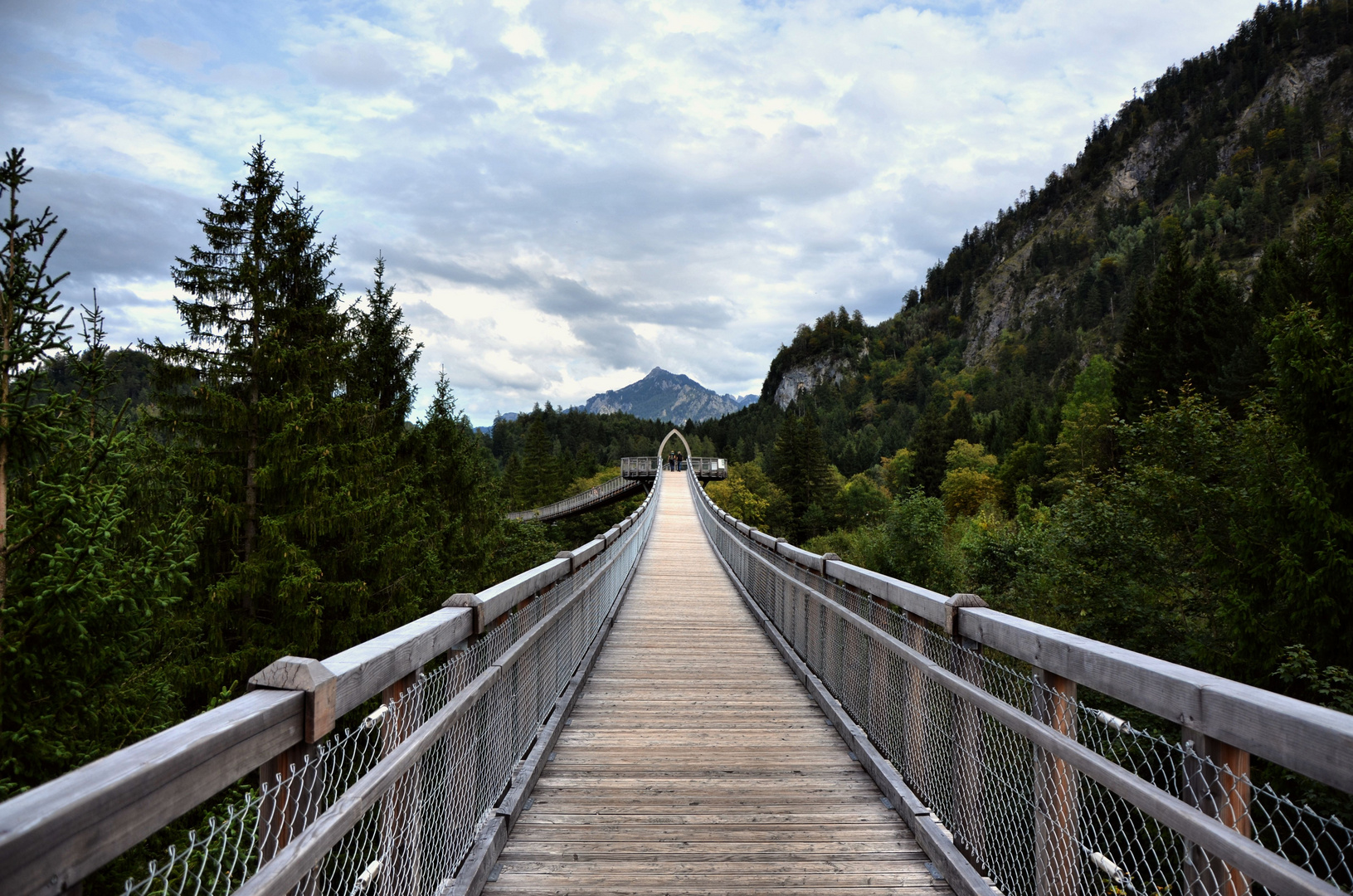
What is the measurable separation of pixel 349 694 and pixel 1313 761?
237 cm

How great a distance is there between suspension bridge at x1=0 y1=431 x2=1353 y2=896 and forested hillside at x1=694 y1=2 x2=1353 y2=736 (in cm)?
905

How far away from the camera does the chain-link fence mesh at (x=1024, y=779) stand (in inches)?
72.9

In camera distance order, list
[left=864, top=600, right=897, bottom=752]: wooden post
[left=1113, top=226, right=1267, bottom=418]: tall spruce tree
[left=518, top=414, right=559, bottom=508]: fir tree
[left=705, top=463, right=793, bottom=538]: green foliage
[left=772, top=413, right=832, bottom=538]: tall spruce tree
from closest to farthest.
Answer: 1. [left=864, top=600, right=897, bottom=752]: wooden post
2. [left=1113, top=226, right=1267, bottom=418]: tall spruce tree
3. [left=705, top=463, right=793, bottom=538]: green foliage
4. [left=772, top=413, right=832, bottom=538]: tall spruce tree
5. [left=518, top=414, right=559, bottom=508]: fir tree

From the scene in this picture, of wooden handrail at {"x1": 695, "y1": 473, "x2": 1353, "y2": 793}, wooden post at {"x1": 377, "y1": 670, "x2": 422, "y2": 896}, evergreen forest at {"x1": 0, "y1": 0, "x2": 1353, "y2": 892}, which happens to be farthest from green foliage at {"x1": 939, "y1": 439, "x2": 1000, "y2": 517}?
wooden post at {"x1": 377, "y1": 670, "x2": 422, "y2": 896}

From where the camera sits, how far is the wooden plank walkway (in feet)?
A: 10.6

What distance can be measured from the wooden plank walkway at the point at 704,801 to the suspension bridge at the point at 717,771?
19mm

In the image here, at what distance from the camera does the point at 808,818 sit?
12.5 ft

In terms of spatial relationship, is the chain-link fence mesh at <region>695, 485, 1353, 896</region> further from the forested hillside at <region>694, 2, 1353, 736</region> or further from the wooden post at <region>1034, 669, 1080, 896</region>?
the forested hillside at <region>694, 2, 1353, 736</region>

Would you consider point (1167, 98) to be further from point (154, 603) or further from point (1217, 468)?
point (154, 603)

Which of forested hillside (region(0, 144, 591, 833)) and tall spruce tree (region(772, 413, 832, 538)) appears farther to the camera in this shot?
tall spruce tree (region(772, 413, 832, 538))

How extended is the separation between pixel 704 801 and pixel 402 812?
1921 mm

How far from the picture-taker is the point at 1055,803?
2574 millimetres

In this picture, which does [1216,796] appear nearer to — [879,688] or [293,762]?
[293,762]

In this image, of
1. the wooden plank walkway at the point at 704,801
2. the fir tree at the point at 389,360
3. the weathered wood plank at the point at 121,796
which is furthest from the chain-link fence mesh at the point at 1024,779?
the fir tree at the point at 389,360
